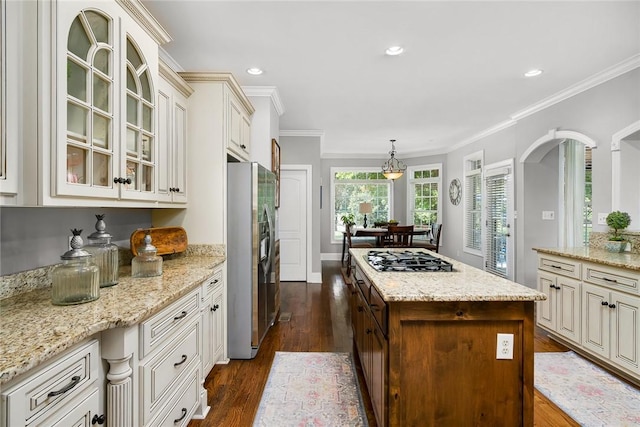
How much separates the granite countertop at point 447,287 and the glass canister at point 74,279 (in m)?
1.26

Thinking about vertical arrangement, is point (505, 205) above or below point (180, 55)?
below

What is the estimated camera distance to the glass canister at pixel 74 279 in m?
1.26

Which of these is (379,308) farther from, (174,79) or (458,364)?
(174,79)

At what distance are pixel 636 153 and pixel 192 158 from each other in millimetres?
3994

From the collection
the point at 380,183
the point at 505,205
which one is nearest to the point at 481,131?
the point at 505,205

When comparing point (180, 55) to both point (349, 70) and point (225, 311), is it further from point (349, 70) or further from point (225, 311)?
point (225, 311)

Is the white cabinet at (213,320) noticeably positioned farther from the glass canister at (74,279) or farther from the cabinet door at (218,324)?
the glass canister at (74,279)

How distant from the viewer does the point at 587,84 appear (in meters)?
3.33

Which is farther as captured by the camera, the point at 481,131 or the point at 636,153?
the point at 481,131

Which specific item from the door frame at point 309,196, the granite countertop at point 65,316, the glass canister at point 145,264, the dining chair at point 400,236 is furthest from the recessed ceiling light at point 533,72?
the glass canister at point 145,264

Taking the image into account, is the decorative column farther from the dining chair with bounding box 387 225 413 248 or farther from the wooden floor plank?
the dining chair with bounding box 387 225 413 248

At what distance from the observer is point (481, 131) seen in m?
5.65

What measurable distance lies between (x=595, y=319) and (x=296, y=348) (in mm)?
2459

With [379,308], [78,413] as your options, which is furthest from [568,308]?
[78,413]
